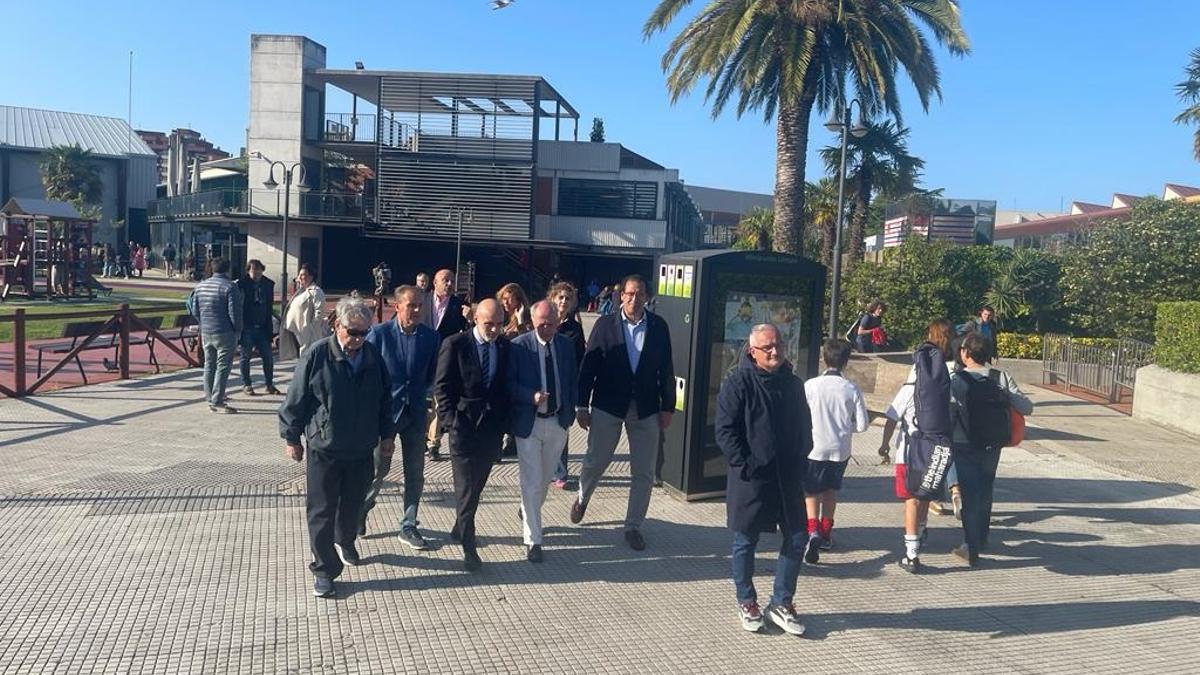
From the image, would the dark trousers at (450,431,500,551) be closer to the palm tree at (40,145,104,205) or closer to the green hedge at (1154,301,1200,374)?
the green hedge at (1154,301,1200,374)

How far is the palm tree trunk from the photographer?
62.6 feet

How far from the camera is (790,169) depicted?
19.5m

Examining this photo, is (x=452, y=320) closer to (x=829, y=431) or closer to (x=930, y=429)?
(x=829, y=431)

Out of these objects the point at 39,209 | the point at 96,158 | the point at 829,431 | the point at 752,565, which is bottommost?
the point at 752,565

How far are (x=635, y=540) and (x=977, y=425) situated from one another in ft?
7.75

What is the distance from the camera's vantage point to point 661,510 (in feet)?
24.2

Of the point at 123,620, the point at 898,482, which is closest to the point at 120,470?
the point at 123,620

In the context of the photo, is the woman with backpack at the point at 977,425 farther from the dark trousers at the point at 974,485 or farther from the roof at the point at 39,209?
the roof at the point at 39,209

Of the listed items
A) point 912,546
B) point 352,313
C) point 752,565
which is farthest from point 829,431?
point 352,313

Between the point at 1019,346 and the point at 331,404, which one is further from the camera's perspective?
the point at 1019,346

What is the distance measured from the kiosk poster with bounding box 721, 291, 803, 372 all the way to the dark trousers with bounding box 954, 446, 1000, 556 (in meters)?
1.69

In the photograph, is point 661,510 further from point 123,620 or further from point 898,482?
point 123,620

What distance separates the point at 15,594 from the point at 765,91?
17.5 meters

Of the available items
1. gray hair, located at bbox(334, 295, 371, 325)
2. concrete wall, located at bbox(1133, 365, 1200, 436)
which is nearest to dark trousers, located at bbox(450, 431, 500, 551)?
gray hair, located at bbox(334, 295, 371, 325)
